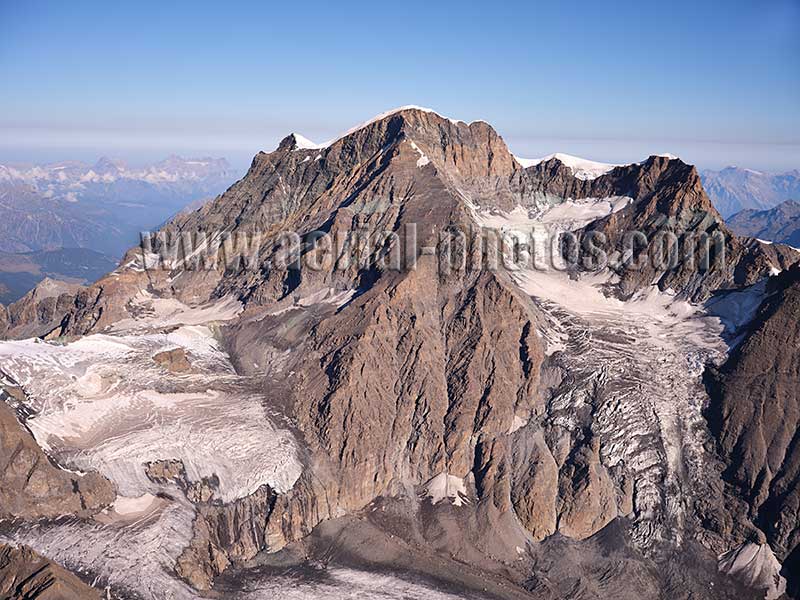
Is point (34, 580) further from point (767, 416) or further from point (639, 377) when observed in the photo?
point (767, 416)

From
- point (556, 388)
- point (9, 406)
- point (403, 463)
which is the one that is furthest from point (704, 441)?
point (9, 406)

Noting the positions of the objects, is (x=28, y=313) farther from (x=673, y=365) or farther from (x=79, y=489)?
→ (x=673, y=365)

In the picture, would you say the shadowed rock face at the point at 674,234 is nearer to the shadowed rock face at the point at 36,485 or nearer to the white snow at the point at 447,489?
the white snow at the point at 447,489

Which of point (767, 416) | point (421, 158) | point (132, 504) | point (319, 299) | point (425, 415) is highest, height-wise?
point (421, 158)

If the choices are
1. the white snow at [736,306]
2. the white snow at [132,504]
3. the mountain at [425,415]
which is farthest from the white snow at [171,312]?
the white snow at [736,306]

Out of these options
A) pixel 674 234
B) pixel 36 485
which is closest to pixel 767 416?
pixel 674 234

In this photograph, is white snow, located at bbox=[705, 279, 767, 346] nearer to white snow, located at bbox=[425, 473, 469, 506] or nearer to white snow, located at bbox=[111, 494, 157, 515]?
white snow, located at bbox=[425, 473, 469, 506]
